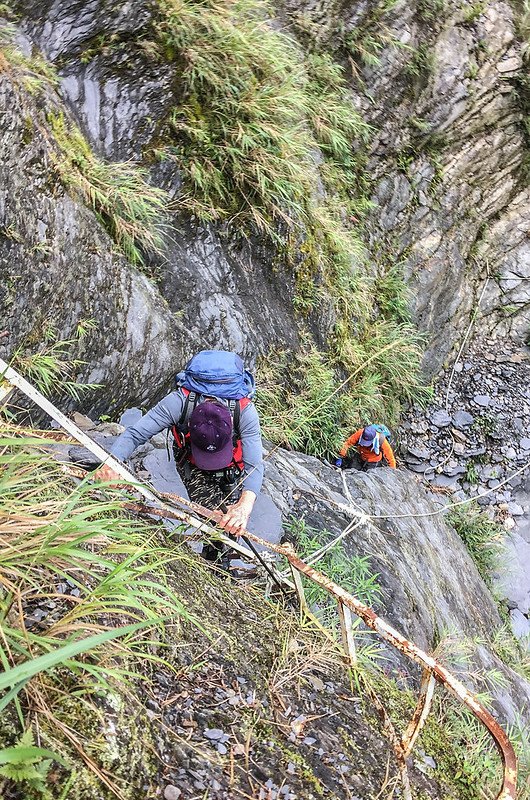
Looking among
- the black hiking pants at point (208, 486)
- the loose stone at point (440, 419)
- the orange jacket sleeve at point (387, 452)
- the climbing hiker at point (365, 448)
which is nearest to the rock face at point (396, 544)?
the black hiking pants at point (208, 486)

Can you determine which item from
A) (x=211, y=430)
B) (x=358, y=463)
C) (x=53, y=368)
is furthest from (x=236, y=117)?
(x=358, y=463)

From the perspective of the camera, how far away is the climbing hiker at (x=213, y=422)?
10.3ft

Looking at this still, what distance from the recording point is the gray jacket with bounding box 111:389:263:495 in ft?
10.6

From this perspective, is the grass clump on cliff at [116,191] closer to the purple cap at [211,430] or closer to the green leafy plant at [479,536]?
the purple cap at [211,430]

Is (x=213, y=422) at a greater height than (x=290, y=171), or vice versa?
(x=290, y=171)

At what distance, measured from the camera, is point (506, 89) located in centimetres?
825

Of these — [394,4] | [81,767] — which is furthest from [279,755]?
[394,4]

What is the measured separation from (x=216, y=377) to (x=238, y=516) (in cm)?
84

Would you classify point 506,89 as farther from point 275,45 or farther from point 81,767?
point 81,767

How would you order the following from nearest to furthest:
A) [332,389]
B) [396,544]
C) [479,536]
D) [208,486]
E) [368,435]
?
[208,486]
[396,544]
[368,435]
[332,389]
[479,536]

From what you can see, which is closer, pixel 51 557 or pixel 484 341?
pixel 51 557

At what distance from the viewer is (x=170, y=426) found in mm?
3309

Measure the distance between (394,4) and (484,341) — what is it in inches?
241

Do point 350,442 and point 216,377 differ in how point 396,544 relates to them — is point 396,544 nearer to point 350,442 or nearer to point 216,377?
point 350,442
